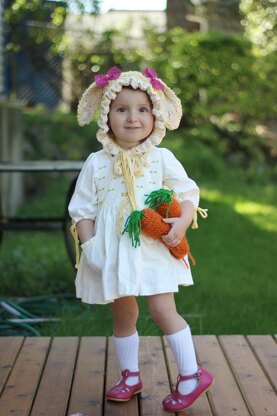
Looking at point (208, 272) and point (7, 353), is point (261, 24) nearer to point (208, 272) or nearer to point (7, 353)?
point (208, 272)

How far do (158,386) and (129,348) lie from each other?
9.5 inches

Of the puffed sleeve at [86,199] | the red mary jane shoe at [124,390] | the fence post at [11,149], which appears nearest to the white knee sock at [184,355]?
the red mary jane shoe at [124,390]

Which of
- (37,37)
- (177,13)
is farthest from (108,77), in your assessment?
(177,13)

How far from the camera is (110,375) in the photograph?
3436mm

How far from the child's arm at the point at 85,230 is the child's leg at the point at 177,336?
32 centimetres

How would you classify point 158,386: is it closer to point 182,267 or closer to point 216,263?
point 182,267

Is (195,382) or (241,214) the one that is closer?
(195,382)

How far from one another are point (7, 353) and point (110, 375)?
0.55 m

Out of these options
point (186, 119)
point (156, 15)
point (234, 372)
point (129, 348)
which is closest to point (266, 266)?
point (234, 372)

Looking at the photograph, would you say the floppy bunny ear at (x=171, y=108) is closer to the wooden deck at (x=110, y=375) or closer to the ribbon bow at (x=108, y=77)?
the ribbon bow at (x=108, y=77)

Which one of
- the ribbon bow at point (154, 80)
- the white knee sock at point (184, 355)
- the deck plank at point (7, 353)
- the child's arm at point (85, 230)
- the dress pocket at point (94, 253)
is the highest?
the ribbon bow at point (154, 80)

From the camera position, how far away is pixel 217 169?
1155 centimetres

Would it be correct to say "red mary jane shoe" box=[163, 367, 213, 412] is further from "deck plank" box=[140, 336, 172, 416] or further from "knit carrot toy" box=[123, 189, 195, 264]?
"knit carrot toy" box=[123, 189, 195, 264]

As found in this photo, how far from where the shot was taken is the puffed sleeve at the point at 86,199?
307 cm
